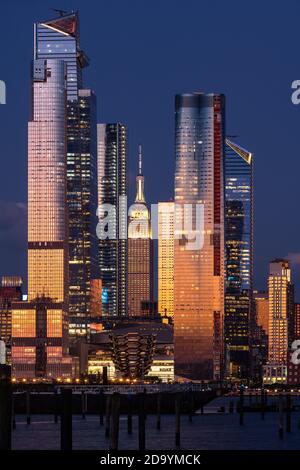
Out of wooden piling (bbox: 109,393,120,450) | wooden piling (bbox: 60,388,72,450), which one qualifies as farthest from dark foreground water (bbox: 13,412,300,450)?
wooden piling (bbox: 60,388,72,450)

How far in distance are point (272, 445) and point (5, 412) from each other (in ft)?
169

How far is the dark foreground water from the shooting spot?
96.0 m

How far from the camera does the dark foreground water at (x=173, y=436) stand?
3779 inches

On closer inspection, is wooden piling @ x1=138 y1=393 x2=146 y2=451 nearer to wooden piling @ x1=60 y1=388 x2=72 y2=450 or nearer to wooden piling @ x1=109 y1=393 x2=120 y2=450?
wooden piling @ x1=109 y1=393 x2=120 y2=450

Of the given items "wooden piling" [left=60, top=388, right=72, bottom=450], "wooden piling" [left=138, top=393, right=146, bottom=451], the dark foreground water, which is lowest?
the dark foreground water

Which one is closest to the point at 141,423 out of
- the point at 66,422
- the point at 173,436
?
the point at 66,422

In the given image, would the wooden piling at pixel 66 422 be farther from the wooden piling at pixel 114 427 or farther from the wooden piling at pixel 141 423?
the wooden piling at pixel 141 423

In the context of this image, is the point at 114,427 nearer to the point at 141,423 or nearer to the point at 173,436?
the point at 141,423

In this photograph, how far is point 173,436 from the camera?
357ft

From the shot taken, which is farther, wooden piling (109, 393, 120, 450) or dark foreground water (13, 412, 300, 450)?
dark foreground water (13, 412, 300, 450)

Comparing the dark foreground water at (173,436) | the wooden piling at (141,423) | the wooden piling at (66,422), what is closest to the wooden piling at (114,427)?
the wooden piling at (141,423)
